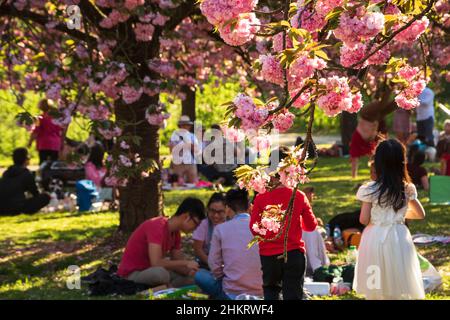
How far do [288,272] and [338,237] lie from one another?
10.9ft

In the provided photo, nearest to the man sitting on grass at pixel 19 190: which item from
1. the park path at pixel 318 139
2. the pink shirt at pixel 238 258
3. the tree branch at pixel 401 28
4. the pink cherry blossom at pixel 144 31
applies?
the pink cherry blossom at pixel 144 31

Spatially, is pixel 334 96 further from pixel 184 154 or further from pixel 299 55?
pixel 184 154

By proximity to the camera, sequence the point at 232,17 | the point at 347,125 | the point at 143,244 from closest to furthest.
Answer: the point at 232,17, the point at 143,244, the point at 347,125

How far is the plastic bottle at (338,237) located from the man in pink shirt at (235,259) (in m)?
2.45

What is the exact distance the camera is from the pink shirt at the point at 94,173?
14.3 meters

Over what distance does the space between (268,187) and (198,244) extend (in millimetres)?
3448

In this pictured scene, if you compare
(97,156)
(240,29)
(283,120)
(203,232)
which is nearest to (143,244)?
(203,232)

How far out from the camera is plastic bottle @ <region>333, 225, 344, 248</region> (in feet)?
31.7

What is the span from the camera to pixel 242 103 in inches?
170

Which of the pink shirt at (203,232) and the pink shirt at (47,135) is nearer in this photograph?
the pink shirt at (203,232)

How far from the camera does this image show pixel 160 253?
7.94m

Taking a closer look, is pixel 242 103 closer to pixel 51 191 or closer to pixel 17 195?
pixel 17 195

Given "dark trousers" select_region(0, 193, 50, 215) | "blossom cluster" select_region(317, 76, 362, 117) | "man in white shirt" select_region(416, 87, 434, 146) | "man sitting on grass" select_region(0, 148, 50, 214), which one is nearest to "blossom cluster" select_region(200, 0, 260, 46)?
"blossom cluster" select_region(317, 76, 362, 117)

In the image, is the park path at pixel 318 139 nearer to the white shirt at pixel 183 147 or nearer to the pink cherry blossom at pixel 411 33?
the white shirt at pixel 183 147
